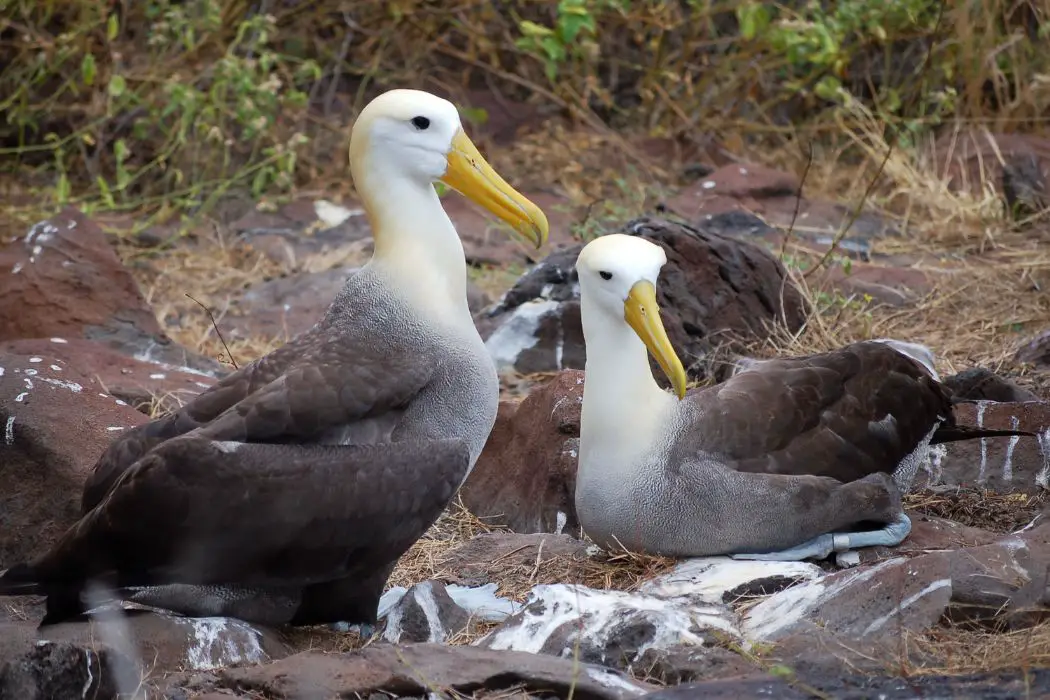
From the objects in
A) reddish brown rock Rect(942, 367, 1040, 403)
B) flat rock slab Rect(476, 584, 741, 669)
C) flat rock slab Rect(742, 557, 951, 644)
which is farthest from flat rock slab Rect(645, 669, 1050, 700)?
reddish brown rock Rect(942, 367, 1040, 403)

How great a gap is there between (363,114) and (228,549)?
1322 millimetres

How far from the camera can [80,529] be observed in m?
3.50

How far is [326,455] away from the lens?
11.8 feet

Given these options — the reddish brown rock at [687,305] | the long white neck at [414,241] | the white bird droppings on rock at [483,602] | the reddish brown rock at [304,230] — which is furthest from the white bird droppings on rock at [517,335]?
the reddish brown rock at [304,230]

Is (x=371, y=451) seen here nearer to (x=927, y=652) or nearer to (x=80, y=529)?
(x=80, y=529)

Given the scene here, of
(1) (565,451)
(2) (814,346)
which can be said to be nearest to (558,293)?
(2) (814,346)

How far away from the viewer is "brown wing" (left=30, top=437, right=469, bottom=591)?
345 centimetres

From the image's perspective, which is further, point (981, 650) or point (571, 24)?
point (571, 24)

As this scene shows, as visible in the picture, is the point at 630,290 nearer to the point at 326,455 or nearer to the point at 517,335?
the point at 326,455

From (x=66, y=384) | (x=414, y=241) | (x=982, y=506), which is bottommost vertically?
(x=982, y=506)

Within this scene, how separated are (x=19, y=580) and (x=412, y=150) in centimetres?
154

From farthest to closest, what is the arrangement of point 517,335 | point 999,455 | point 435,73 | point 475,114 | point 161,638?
point 435,73, point 475,114, point 517,335, point 999,455, point 161,638

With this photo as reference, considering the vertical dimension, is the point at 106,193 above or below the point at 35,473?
above

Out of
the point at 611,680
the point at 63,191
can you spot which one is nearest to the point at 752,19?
the point at 63,191
